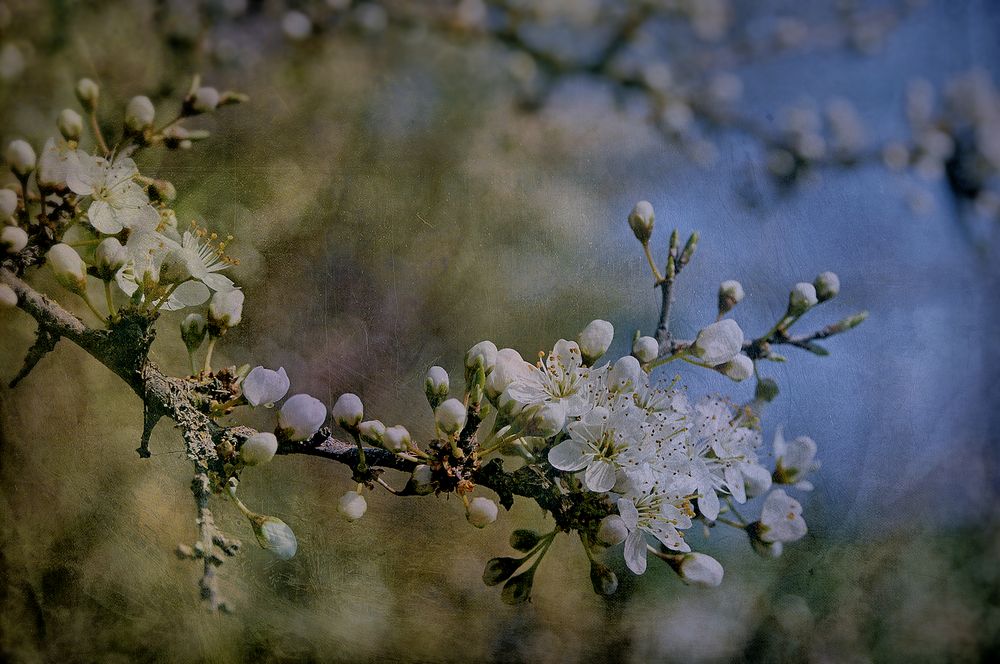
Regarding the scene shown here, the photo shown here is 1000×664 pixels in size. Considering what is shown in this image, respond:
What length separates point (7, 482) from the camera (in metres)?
1.16

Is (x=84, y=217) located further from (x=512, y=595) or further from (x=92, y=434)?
(x=512, y=595)

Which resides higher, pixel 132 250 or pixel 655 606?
pixel 132 250

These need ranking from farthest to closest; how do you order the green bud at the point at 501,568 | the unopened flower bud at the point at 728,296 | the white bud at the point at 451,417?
the unopened flower bud at the point at 728,296
the green bud at the point at 501,568
the white bud at the point at 451,417

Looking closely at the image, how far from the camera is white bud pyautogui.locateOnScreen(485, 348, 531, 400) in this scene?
3.66 ft

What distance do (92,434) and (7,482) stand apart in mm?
148

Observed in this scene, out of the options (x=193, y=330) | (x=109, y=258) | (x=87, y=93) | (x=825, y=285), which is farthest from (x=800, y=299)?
(x=87, y=93)

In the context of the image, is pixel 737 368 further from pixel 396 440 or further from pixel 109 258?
pixel 109 258

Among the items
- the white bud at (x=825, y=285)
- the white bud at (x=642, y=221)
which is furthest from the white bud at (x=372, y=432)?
the white bud at (x=825, y=285)

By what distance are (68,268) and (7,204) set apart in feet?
0.45

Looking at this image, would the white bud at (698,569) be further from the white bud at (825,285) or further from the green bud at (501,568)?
the white bud at (825,285)

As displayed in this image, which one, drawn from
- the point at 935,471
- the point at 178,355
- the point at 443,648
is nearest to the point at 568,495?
the point at 443,648

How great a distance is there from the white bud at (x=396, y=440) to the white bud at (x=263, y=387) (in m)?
0.18
